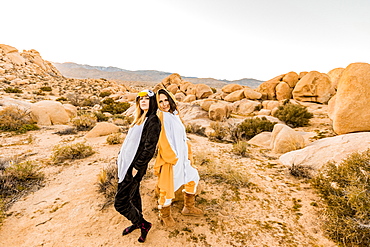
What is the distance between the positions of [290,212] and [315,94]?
50.7 feet

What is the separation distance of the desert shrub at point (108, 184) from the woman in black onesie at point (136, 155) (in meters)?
1.12

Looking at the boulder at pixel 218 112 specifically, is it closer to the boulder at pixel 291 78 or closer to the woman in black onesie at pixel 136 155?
the boulder at pixel 291 78

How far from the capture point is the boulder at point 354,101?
4.77 meters

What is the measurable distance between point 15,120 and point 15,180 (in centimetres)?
591

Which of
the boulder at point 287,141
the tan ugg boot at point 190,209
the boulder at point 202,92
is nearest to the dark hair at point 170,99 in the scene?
the tan ugg boot at point 190,209

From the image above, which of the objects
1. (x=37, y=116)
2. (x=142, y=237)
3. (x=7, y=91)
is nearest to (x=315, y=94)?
(x=142, y=237)

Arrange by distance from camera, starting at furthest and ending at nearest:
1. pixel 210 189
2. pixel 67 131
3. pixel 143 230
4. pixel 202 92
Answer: pixel 202 92 → pixel 67 131 → pixel 210 189 → pixel 143 230

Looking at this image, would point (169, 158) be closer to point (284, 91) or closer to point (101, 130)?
point (101, 130)

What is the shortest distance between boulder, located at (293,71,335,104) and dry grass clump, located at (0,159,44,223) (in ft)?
60.8

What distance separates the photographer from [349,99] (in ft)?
16.4

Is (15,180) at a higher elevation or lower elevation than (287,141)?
lower

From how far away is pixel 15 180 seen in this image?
360cm

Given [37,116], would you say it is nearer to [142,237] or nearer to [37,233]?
[37,233]

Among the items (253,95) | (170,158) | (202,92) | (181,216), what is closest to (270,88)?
(253,95)
